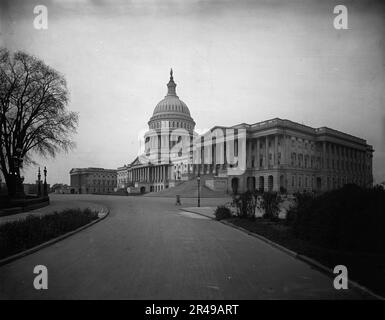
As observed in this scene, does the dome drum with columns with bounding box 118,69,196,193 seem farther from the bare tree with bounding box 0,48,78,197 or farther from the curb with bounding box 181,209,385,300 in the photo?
the curb with bounding box 181,209,385,300

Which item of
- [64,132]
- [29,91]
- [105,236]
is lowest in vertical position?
[105,236]

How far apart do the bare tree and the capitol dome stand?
78.2m

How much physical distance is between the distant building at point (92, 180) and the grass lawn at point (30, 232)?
387 feet

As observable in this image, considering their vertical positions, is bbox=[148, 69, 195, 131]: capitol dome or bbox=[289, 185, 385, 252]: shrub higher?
bbox=[148, 69, 195, 131]: capitol dome

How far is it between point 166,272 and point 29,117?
2933cm

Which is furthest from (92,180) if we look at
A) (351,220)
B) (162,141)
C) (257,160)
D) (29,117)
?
(351,220)

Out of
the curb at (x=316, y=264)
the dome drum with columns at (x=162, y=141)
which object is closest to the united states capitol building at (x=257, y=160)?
the dome drum with columns at (x=162, y=141)

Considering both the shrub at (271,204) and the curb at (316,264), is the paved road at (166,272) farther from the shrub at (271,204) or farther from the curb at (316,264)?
the shrub at (271,204)

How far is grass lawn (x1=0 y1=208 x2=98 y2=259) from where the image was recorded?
381 inches

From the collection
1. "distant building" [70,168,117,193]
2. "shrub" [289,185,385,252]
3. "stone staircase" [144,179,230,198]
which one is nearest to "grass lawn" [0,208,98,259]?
"shrub" [289,185,385,252]
